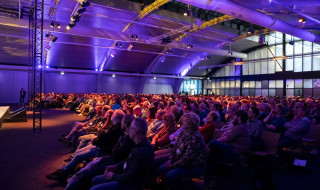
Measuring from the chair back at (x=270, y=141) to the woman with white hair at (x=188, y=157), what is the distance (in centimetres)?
173

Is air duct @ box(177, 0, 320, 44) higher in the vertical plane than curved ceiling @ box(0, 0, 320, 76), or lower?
lower

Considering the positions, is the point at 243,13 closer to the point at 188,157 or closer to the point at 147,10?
the point at 147,10

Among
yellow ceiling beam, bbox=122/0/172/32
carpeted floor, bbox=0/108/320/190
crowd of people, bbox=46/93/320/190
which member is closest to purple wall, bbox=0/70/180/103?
yellow ceiling beam, bbox=122/0/172/32

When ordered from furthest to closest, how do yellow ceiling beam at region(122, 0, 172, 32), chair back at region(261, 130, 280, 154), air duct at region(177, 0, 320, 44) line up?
yellow ceiling beam at region(122, 0, 172, 32)
air duct at region(177, 0, 320, 44)
chair back at region(261, 130, 280, 154)

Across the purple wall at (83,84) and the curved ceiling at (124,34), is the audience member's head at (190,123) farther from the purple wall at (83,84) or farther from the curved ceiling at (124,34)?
the purple wall at (83,84)

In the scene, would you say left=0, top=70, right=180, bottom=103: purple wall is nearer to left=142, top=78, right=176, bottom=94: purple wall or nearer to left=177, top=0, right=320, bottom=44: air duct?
left=142, top=78, right=176, bottom=94: purple wall

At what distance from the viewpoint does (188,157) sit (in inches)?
106

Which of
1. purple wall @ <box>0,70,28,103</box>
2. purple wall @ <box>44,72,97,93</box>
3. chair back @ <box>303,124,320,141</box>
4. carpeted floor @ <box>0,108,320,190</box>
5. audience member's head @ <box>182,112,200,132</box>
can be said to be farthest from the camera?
purple wall @ <box>44,72,97,93</box>

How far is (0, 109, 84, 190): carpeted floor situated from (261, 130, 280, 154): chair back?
11.2 feet

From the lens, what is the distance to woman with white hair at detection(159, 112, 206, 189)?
268 centimetres

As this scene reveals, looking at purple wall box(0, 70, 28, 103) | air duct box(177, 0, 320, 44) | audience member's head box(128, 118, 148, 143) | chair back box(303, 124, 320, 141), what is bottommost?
chair back box(303, 124, 320, 141)

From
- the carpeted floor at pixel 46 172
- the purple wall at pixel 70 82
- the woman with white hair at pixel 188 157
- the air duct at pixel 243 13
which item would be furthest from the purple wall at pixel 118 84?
the woman with white hair at pixel 188 157

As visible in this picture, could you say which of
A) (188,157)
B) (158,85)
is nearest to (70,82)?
(158,85)

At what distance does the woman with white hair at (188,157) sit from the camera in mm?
2684
